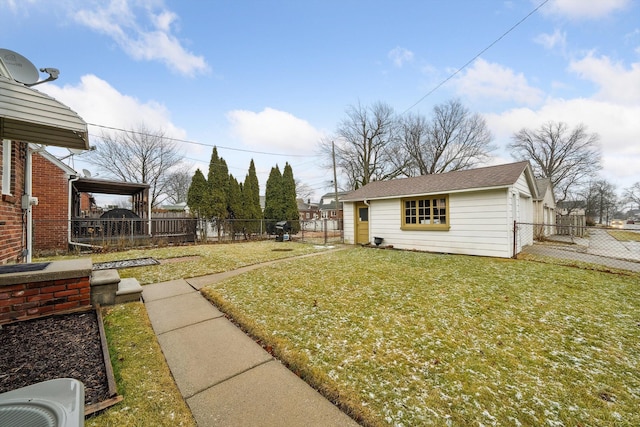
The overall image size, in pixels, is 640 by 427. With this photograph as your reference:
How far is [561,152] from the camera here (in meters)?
27.0

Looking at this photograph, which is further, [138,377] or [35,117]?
[35,117]

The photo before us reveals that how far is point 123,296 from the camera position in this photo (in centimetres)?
369

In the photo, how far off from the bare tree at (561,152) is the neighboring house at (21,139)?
33.3 meters

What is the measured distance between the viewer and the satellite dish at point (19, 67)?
3.84 meters

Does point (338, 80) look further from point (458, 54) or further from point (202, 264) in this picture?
point (202, 264)

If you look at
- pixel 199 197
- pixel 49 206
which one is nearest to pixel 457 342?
pixel 49 206

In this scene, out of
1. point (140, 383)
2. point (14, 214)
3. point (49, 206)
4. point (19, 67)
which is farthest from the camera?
point (49, 206)

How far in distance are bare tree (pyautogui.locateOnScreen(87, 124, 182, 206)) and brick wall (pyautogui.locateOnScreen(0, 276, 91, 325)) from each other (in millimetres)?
23031

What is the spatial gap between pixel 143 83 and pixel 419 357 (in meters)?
14.3

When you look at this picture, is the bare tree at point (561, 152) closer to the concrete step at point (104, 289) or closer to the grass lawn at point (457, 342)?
the grass lawn at point (457, 342)

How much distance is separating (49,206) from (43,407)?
12106mm

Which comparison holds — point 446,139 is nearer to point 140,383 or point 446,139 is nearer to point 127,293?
point 127,293

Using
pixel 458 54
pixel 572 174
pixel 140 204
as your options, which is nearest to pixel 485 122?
pixel 572 174

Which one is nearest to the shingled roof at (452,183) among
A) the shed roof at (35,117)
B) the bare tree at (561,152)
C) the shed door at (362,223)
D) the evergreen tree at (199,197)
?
the shed door at (362,223)
